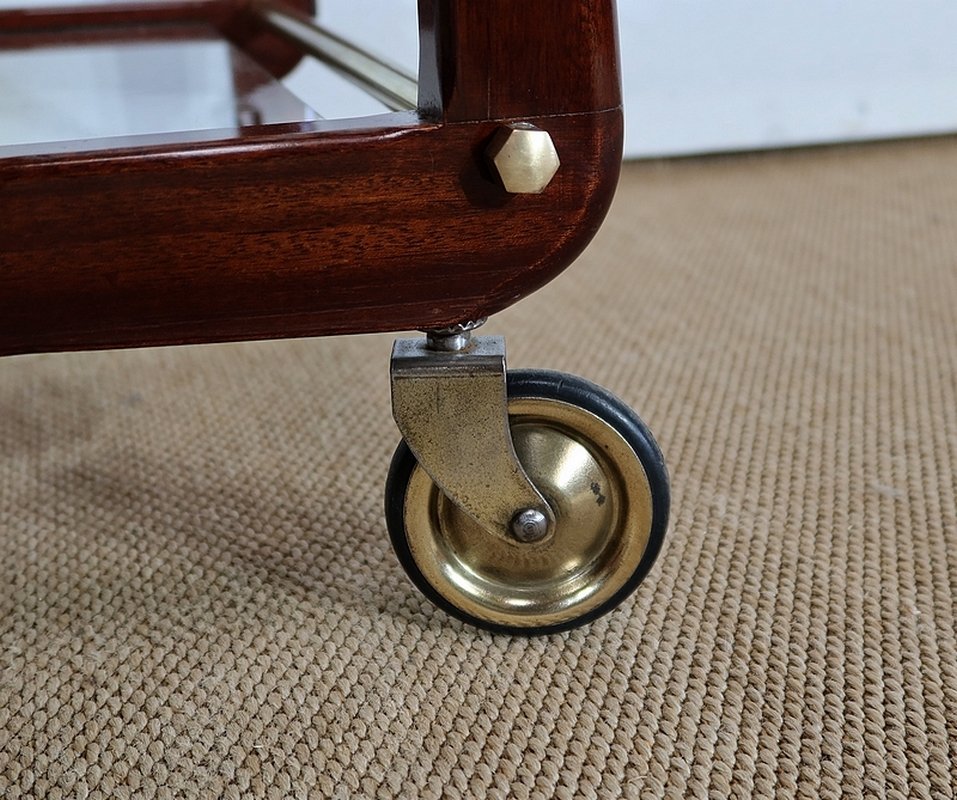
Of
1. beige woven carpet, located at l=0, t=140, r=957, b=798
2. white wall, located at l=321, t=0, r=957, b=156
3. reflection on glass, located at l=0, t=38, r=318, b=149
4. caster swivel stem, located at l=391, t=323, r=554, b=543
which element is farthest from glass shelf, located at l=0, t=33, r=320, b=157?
white wall, located at l=321, t=0, r=957, b=156

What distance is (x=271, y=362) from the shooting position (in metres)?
0.95

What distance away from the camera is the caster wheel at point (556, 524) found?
53 centimetres

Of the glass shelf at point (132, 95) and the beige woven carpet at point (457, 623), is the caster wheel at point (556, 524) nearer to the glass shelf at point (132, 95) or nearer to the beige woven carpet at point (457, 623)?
the beige woven carpet at point (457, 623)

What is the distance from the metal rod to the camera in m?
0.54

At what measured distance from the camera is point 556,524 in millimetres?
548

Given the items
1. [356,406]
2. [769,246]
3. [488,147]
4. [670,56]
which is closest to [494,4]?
[488,147]

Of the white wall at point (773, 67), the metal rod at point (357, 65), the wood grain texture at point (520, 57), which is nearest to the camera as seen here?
the wood grain texture at point (520, 57)

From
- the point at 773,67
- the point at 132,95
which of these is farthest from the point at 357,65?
the point at 773,67

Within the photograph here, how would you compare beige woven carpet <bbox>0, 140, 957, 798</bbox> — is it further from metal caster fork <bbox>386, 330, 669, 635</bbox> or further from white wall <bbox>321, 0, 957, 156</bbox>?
white wall <bbox>321, 0, 957, 156</bbox>

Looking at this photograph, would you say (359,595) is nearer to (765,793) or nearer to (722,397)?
(765,793)

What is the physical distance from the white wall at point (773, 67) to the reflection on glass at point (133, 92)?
2.23 ft

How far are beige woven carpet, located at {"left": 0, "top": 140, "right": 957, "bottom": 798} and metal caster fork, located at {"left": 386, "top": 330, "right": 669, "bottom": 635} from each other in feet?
0.10

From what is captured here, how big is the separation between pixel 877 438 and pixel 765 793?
0.38 meters

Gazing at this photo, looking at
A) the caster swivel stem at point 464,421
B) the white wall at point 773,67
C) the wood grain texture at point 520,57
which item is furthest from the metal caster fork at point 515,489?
the white wall at point 773,67
